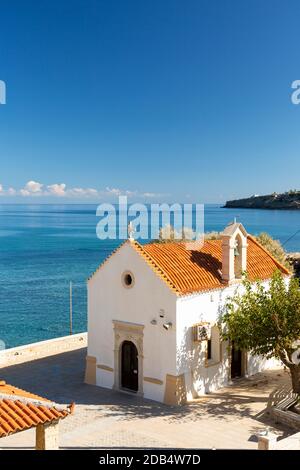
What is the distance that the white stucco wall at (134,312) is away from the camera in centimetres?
1952

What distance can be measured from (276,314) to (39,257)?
92977 mm

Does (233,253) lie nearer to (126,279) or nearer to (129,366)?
(126,279)

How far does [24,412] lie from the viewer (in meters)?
11.4

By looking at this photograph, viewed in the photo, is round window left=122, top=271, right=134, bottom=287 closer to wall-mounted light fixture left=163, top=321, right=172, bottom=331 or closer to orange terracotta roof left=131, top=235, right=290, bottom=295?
orange terracotta roof left=131, top=235, right=290, bottom=295

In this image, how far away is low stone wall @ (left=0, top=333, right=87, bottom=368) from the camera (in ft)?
82.8

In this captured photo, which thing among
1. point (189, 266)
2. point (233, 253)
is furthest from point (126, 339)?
point (233, 253)

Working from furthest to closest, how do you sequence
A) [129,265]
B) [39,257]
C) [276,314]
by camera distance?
[39,257] < [129,265] < [276,314]

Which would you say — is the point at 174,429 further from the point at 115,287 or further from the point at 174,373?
the point at 115,287

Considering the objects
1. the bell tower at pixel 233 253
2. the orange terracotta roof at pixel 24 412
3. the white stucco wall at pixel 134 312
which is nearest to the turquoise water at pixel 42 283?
the bell tower at pixel 233 253

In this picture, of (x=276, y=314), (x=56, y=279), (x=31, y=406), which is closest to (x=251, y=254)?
(x=276, y=314)

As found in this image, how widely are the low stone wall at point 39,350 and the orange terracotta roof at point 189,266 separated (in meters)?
9.36

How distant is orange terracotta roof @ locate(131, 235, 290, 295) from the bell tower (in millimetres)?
486

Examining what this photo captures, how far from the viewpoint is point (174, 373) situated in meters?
19.3
